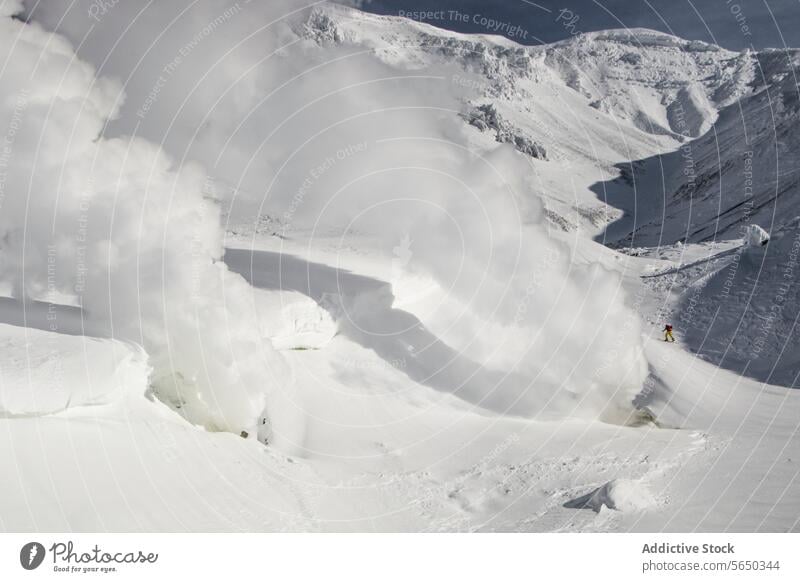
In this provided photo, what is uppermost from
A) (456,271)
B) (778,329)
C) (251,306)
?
(778,329)

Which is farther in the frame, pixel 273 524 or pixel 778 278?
pixel 778 278

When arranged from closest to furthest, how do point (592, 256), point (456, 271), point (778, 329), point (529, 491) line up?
point (529, 491)
point (456, 271)
point (778, 329)
point (592, 256)

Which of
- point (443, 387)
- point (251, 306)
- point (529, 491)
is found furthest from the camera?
point (443, 387)

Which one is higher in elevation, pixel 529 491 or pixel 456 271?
pixel 456 271

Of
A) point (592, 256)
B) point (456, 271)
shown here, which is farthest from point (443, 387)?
point (592, 256)

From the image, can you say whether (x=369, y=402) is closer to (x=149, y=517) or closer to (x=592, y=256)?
(x=149, y=517)

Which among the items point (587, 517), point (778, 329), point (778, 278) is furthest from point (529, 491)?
point (778, 278)

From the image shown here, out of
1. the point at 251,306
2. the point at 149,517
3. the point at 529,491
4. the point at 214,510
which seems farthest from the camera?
the point at 251,306

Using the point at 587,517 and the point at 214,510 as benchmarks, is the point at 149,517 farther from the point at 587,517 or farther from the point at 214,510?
the point at 587,517

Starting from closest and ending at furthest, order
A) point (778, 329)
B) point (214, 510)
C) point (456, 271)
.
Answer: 1. point (214, 510)
2. point (456, 271)
3. point (778, 329)
